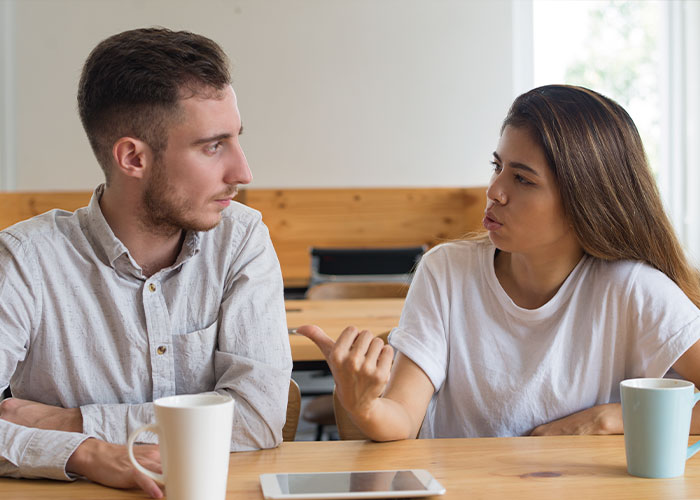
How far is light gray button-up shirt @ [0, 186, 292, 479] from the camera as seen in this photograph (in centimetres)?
110

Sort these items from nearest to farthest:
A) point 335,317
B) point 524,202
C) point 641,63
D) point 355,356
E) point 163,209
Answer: point 355,356 → point 163,209 → point 524,202 → point 335,317 → point 641,63

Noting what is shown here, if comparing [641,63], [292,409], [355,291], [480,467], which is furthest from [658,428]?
[641,63]

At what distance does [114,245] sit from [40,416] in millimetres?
255

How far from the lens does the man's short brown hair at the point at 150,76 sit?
3.77 ft

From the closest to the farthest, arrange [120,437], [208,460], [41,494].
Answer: [208,460], [41,494], [120,437]

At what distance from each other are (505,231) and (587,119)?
223 mm

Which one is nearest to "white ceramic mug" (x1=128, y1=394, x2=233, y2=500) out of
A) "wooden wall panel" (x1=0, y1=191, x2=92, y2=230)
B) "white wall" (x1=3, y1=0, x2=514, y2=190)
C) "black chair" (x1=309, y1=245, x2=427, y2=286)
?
"black chair" (x1=309, y1=245, x2=427, y2=286)

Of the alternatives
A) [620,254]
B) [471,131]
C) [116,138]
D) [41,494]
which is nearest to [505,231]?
[620,254]

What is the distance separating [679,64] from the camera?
4.56 meters

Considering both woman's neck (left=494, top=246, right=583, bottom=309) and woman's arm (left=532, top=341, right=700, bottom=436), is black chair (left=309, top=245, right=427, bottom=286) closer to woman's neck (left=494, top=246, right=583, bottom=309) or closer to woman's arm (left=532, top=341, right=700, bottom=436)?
woman's neck (left=494, top=246, right=583, bottom=309)

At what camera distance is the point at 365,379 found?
96cm

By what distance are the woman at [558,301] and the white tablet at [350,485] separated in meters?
0.38

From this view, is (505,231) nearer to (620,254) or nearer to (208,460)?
(620,254)

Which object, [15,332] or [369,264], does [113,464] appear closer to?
[15,332]
